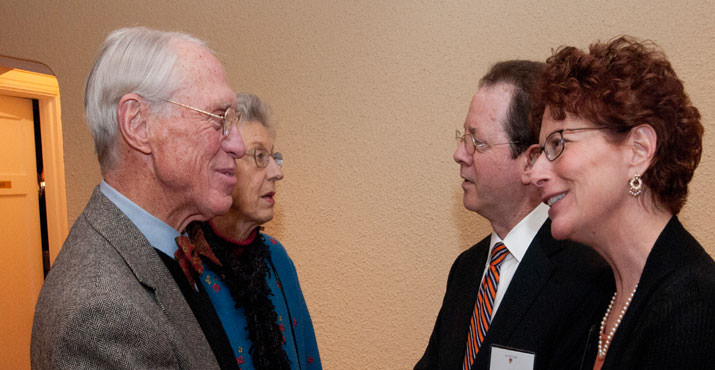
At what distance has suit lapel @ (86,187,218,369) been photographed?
1115mm

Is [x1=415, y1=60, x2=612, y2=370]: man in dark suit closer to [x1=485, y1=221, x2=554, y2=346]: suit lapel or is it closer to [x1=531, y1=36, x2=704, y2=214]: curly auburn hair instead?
[x1=485, y1=221, x2=554, y2=346]: suit lapel

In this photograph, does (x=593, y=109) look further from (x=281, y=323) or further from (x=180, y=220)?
(x=281, y=323)

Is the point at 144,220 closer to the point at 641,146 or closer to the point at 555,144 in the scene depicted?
the point at 555,144

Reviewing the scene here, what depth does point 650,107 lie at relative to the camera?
3.72 feet

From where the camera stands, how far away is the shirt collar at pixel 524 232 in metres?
1.65

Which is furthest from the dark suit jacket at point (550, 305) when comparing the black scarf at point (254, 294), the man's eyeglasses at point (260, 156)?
the man's eyeglasses at point (260, 156)

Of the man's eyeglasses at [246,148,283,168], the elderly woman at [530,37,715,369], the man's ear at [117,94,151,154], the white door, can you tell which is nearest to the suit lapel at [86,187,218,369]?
the man's ear at [117,94,151,154]

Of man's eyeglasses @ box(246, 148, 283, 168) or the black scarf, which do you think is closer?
the black scarf

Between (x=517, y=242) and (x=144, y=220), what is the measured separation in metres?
1.10

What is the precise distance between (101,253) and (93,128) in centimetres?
33

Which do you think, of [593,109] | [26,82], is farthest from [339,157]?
[26,82]

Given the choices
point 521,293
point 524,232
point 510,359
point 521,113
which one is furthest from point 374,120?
point 510,359

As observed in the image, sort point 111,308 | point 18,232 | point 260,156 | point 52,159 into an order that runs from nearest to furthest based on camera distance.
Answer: point 111,308, point 260,156, point 18,232, point 52,159

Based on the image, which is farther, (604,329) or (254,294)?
(254,294)
